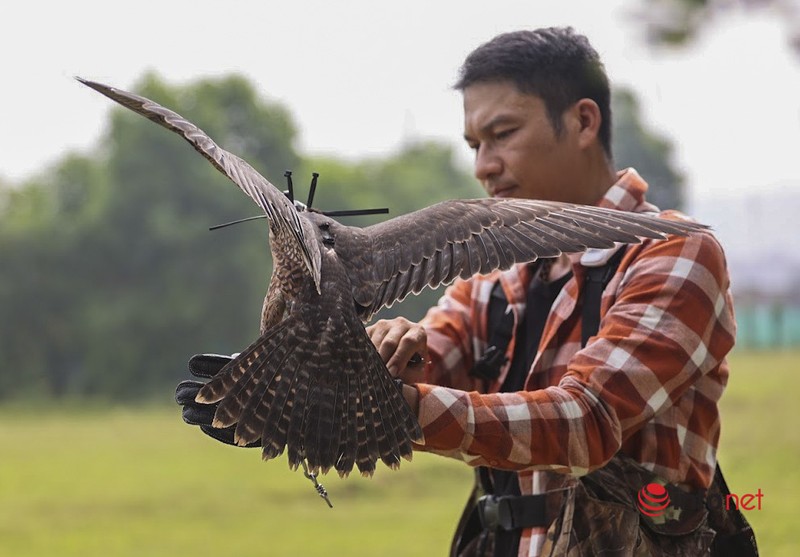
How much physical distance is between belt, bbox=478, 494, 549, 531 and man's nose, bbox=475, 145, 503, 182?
75 centimetres

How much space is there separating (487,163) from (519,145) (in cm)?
9

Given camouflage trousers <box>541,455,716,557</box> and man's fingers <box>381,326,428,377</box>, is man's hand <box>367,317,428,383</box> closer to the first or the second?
man's fingers <box>381,326,428,377</box>

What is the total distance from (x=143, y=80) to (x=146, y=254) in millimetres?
3412

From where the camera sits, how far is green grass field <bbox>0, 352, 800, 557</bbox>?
348 inches

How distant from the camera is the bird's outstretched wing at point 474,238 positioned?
2135 millimetres

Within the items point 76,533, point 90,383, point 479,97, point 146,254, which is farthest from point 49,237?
point 479,97

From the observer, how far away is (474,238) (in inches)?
89.4

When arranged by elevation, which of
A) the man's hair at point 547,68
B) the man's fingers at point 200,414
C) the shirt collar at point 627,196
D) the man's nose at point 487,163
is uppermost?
the man's hair at point 547,68

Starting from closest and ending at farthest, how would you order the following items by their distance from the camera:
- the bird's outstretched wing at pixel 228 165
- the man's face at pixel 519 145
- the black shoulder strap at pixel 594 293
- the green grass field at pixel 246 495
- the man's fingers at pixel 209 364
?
the bird's outstretched wing at pixel 228 165
the man's fingers at pixel 209 364
the black shoulder strap at pixel 594 293
the man's face at pixel 519 145
the green grass field at pixel 246 495

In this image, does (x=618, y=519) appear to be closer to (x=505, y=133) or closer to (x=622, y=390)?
(x=622, y=390)

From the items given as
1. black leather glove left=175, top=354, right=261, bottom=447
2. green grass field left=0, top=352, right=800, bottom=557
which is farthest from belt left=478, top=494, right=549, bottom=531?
green grass field left=0, top=352, right=800, bottom=557

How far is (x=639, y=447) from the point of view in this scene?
2.17 meters

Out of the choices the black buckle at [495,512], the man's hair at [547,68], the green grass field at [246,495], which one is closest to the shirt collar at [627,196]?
the man's hair at [547,68]

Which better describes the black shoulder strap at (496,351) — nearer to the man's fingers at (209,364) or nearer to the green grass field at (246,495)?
the man's fingers at (209,364)
